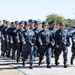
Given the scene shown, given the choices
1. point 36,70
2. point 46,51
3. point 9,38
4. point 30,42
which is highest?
point 9,38

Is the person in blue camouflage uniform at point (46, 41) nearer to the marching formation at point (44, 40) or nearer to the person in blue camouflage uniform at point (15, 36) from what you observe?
the marching formation at point (44, 40)

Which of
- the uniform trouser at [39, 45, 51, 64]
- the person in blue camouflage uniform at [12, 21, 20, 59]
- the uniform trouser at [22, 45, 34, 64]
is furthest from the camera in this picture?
the person in blue camouflage uniform at [12, 21, 20, 59]

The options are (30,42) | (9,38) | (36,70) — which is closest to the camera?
(36,70)

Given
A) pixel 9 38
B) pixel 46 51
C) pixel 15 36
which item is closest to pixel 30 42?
pixel 46 51

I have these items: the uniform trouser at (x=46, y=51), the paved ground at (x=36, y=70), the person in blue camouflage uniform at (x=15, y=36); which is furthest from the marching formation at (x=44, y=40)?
the person in blue camouflage uniform at (x=15, y=36)

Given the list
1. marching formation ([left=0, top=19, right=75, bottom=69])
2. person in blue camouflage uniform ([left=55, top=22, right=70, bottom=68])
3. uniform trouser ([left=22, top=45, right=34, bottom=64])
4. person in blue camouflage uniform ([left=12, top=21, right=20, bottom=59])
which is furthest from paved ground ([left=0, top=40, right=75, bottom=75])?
person in blue camouflage uniform ([left=12, top=21, right=20, bottom=59])

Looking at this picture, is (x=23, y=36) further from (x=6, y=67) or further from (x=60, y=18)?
(x=60, y=18)

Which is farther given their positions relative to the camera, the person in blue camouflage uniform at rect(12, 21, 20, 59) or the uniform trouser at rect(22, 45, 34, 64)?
the person in blue camouflage uniform at rect(12, 21, 20, 59)

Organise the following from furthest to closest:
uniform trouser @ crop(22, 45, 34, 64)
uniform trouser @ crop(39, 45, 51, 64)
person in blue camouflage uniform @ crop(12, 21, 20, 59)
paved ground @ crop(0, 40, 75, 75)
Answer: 1. person in blue camouflage uniform @ crop(12, 21, 20, 59)
2. uniform trouser @ crop(39, 45, 51, 64)
3. uniform trouser @ crop(22, 45, 34, 64)
4. paved ground @ crop(0, 40, 75, 75)

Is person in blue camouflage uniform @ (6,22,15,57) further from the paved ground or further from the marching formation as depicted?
the paved ground

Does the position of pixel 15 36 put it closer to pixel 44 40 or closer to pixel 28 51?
pixel 28 51

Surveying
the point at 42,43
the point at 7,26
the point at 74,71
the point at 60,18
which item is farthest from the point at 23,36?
the point at 60,18

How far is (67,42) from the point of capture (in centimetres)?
1330

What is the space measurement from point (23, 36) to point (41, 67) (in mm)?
1366
